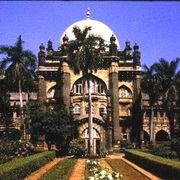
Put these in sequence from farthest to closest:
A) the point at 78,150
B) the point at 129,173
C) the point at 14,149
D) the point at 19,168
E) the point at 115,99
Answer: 1. the point at 115,99
2. the point at 78,150
3. the point at 14,149
4. the point at 129,173
5. the point at 19,168

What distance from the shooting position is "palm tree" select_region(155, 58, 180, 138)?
1809 inches

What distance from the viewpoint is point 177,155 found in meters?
32.9

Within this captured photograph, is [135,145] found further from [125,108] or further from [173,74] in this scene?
[173,74]

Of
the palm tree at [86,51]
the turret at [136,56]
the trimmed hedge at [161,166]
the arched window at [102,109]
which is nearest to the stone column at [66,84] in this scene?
the arched window at [102,109]

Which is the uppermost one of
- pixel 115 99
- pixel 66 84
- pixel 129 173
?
pixel 66 84

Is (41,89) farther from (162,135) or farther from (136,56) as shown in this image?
(162,135)

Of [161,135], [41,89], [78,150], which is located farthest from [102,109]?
[161,135]

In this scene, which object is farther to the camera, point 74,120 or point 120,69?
point 120,69

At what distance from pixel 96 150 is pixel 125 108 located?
12185 mm

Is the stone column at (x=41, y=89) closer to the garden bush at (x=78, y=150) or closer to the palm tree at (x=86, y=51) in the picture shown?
the palm tree at (x=86, y=51)

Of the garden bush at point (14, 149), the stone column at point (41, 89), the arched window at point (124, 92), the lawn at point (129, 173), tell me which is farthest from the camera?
the arched window at point (124, 92)

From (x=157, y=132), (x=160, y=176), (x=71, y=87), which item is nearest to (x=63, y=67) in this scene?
(x=71, y=87)

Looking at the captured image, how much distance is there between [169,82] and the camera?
47281 millimetres

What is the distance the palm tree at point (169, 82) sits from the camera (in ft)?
151
